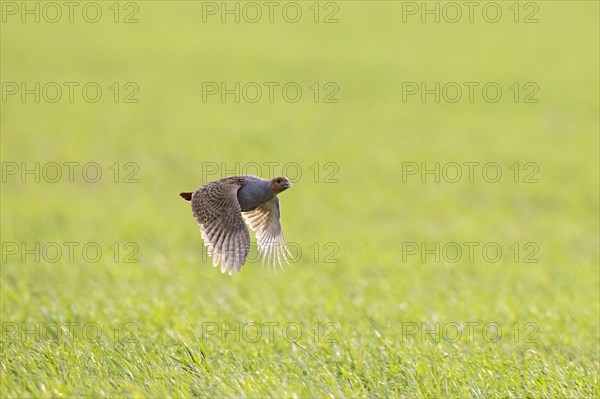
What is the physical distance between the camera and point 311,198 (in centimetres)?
1934

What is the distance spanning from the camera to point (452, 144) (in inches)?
953

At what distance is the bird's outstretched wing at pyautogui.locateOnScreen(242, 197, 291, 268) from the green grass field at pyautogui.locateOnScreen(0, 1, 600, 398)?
0.78 metres

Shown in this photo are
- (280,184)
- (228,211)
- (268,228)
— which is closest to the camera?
(280,184)

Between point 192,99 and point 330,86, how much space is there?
175 inches

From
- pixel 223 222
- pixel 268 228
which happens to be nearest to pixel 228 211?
pixel 223 222

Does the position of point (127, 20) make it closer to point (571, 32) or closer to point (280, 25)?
point (280, 25)

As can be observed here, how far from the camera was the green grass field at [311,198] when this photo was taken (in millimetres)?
6805

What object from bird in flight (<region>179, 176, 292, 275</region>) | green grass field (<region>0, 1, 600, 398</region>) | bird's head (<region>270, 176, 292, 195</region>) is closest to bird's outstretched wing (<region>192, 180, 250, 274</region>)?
bird in flight (<region>179, 176, 292, 275</region>)

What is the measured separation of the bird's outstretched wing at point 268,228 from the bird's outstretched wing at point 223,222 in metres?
0.75

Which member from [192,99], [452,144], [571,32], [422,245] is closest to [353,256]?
[422,245]

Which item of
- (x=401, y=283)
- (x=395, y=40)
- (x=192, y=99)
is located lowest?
(x=401, y=283)

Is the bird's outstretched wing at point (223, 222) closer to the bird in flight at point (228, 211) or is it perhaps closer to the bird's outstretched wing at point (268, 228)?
the bird in flight at point (228, 211)

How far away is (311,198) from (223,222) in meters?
13.4

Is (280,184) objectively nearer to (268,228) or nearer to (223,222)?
(223,222)
